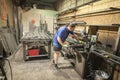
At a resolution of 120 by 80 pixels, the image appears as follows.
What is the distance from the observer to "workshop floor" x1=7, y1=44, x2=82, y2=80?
246 cm

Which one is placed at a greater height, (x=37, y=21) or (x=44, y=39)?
(x=37, y=21)

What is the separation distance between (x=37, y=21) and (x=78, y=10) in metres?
3.73

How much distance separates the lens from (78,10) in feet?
13.4

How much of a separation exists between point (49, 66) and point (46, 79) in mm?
678

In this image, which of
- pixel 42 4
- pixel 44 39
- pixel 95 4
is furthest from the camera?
pixel 42 4

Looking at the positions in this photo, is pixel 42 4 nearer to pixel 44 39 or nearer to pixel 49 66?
pixel 44 39

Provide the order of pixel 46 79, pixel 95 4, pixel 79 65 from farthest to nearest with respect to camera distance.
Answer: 1. pixel 95 4
2. pixel 79 65
3. pixel 46 79

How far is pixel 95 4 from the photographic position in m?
3.04

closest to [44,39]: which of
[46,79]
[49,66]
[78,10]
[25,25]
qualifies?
[49,66]

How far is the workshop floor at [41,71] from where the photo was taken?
8.08 feet

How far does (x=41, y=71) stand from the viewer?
2.74m

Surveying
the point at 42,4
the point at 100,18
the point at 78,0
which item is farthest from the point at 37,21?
the point at 100,18

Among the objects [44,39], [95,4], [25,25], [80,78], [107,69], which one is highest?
[95,4]

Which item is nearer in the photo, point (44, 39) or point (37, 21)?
point (44, 39)
